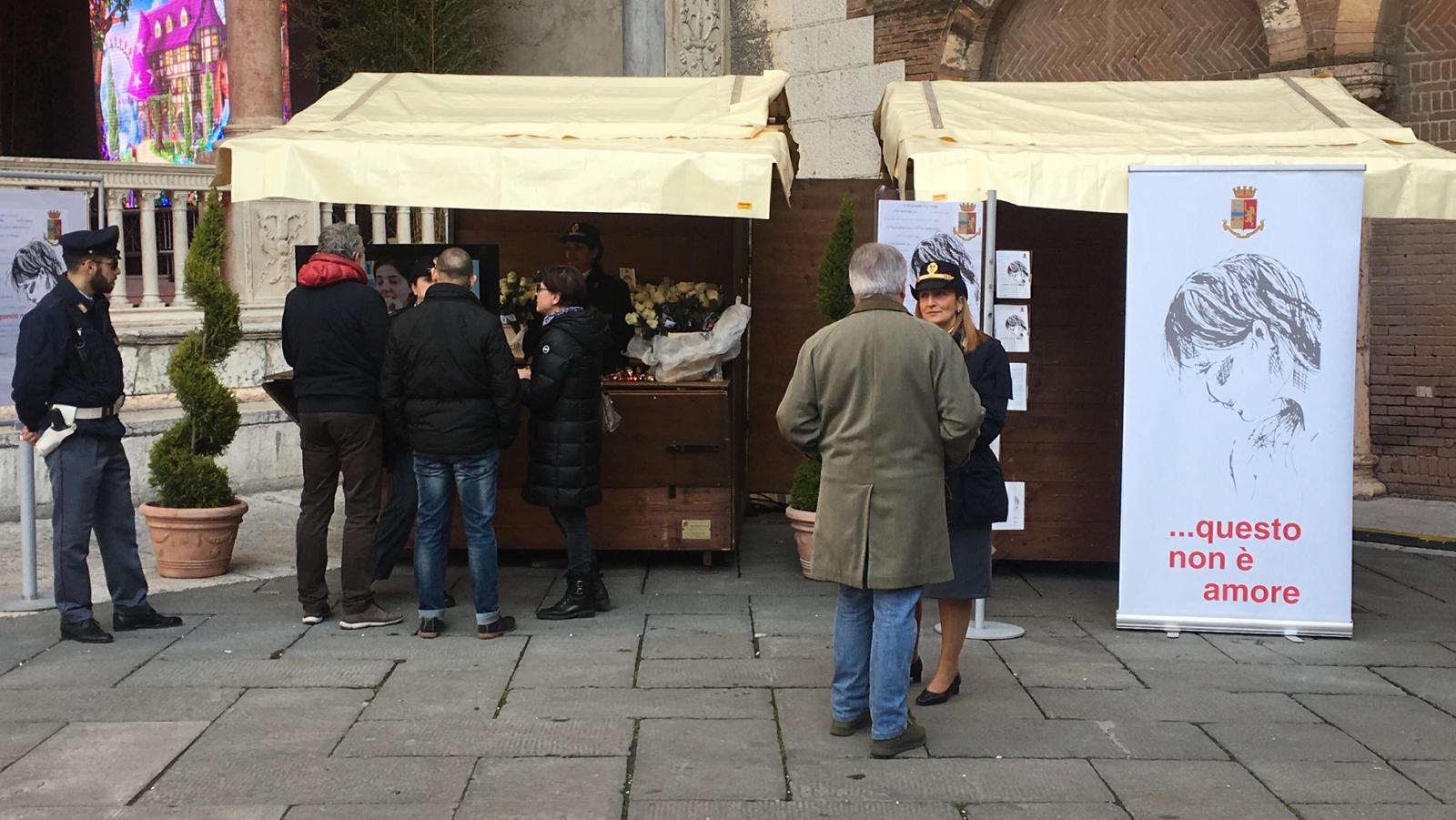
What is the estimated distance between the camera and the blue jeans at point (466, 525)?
21.8 ft

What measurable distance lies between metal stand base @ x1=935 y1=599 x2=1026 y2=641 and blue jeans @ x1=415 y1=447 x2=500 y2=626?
2142 millimetres

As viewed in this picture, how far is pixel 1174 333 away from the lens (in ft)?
22.1

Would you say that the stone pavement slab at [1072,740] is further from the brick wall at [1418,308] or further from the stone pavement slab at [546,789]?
the brick wall at [1418,308]

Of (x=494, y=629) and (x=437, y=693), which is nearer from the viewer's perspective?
(x=437, y=693)

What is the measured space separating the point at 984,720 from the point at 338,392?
3.34 metres

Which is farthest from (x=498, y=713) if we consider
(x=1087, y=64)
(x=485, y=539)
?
(x=1087, y=64)

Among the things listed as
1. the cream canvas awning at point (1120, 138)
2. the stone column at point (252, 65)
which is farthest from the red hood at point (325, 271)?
the stone column at point (252, 65)

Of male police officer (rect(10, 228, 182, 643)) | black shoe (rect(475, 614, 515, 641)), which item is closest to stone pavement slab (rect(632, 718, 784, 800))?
black shoe (rect(475, 614, 515, 641))

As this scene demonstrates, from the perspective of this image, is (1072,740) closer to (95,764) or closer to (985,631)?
(985,631)

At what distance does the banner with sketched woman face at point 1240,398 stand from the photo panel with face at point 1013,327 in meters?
0.68

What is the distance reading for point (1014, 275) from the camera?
23.8ft

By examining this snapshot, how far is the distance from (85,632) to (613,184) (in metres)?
3.20

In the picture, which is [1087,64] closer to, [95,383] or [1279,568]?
[1279,568]

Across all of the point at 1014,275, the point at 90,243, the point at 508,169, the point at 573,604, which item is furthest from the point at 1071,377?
the point at 90,243
